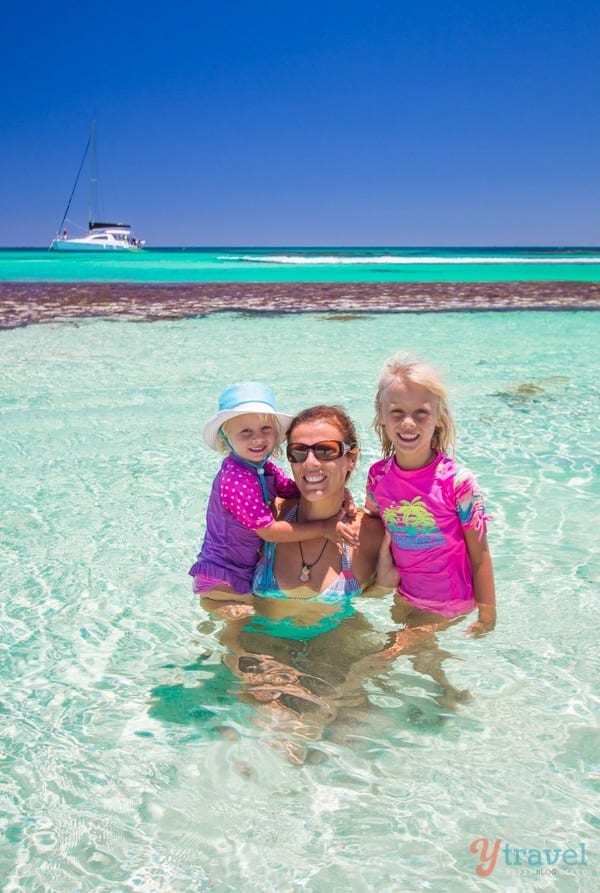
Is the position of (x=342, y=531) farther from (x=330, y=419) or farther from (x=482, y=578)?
(x=482, y=578)

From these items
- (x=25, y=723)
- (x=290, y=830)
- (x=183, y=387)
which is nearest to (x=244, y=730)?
(x=290, y=830)

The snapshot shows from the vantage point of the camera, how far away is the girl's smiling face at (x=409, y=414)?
2.86 meters

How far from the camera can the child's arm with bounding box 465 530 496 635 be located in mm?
2941

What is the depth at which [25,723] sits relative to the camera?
291cm

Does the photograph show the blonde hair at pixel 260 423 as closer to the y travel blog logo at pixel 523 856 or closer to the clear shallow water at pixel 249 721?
the clear shallow water at pixel 249 721

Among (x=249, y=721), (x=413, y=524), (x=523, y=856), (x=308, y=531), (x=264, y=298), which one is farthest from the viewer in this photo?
(x=264, y=298)

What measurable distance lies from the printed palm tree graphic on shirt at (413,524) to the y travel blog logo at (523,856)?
42.4 inches

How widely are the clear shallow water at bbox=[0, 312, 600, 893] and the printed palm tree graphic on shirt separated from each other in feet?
1.81

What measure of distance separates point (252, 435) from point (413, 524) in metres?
0.73

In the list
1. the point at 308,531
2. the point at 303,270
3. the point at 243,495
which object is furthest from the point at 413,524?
the point at 303,270

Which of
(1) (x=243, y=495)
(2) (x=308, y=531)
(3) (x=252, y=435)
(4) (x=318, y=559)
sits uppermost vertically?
(3) (x=252, y=435)

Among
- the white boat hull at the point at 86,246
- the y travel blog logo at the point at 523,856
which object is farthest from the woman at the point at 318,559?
the white boat hull at the point at 86,246

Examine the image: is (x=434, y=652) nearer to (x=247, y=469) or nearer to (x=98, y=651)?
(x=247, y=469)

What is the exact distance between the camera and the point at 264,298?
73.0 ft
